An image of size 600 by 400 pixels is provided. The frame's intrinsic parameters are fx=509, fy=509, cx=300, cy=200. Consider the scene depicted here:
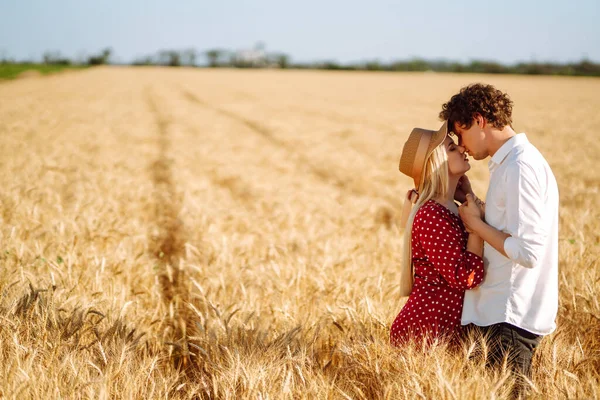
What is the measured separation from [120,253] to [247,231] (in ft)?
5.14

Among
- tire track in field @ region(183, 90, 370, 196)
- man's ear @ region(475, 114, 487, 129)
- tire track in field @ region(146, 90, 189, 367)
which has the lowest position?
tire track in field @ region(183, 90, 370, 196)

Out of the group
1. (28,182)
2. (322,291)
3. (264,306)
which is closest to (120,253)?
(264,306)

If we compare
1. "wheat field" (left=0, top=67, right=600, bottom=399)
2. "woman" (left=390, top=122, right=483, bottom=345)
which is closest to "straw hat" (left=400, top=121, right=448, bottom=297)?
"woman" (left=390, top=122, right=483, bottom=345)

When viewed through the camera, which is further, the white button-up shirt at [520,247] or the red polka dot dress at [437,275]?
the red polka dot dress at [437,275]

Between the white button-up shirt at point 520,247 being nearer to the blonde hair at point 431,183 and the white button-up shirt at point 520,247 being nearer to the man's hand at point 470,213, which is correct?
the man's hand at point 470,213

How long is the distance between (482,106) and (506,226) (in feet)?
1.72

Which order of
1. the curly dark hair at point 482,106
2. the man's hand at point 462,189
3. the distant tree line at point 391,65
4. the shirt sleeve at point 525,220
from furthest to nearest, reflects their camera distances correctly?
the distant tree line at point 391,65 → the man's hand at point 462,189 → the curly dark hair at point 482,106 → the shirt sleeve at point 525,220

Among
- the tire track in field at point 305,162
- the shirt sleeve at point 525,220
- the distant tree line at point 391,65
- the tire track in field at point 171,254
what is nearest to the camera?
the shirt sleeve at point 525,220

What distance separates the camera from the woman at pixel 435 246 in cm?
224

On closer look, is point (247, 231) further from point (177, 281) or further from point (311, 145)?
point (311, 145)

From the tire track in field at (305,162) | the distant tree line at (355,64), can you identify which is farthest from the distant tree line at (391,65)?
the tire track in field at (305,162)

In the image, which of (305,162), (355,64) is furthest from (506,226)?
(355,64)

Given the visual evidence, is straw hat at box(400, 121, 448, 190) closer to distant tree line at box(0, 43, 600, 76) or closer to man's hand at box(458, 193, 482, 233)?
man's hand at box(458, 193, 482, 233)

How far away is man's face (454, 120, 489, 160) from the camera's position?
2268 millimetres
